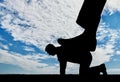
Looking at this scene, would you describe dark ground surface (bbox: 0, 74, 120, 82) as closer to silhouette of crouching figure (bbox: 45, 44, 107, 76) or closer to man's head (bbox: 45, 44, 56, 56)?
silhouette of crouching figure (bbox: 45, 44, 107, 76)

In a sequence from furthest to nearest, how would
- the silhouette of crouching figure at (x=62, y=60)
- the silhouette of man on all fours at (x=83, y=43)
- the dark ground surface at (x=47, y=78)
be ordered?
the dark ground surface at (x=47, y=78), the silhouette of crouching figure at (x=62, y=60), the silhouette of man on all fours at (x=83, y=43)

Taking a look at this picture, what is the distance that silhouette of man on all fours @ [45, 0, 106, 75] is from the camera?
3812 millimetres

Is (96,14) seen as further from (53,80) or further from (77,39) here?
(53,80)

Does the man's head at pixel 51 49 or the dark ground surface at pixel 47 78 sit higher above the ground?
the man's head at pixel 51 49

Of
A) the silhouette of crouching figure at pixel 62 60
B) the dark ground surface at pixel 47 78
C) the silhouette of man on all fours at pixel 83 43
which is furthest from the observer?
the dark ground surface at pixel 47 78

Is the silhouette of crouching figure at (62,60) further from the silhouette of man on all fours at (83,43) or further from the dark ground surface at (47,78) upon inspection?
the dark ground surface at (47,78)

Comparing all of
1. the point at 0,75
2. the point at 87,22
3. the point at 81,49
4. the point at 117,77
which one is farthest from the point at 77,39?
the point at 0,75

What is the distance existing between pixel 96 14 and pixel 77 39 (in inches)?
25.8

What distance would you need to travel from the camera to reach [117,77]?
538 cm

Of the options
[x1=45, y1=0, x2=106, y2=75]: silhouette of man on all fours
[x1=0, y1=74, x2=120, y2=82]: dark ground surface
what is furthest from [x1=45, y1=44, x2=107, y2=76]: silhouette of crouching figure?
[x1=0, y1=74, x2=120, y2=82]: dark ground surface

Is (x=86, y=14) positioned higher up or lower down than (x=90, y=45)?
higher up

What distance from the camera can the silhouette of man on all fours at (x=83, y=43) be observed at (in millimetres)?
3812

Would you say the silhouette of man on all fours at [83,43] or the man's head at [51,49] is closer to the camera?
the silhouette of man on all fours at [83,43]

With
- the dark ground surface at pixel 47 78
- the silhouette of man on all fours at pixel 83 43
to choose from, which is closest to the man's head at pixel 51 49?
the silhouette of man on all fours at pixel 83 43
